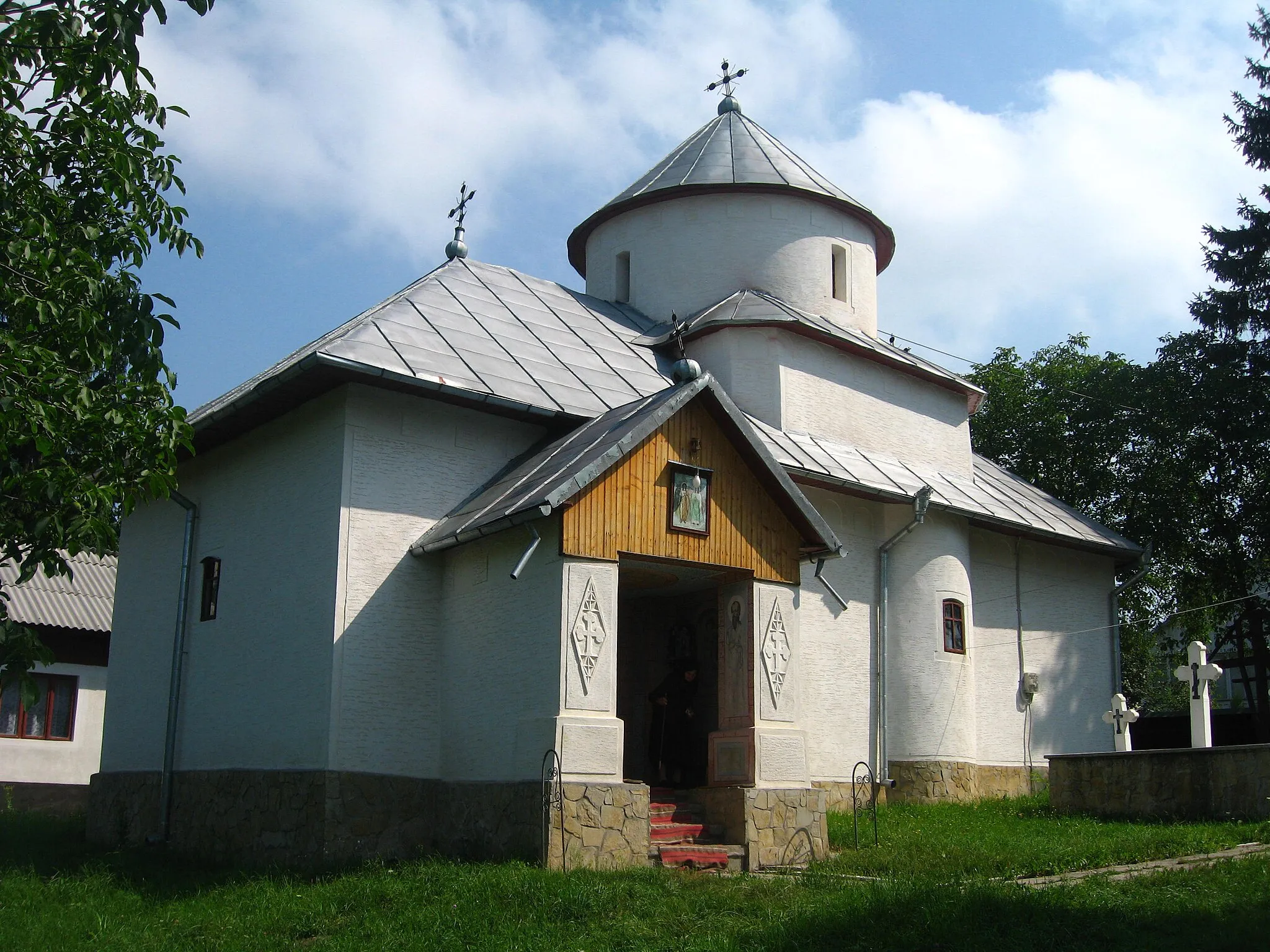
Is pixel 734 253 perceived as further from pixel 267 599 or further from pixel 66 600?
pixel 66 600

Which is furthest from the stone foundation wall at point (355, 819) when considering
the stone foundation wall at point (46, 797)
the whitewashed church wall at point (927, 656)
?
the stone foundation wall at point (46, 797)

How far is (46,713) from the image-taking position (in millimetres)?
22781

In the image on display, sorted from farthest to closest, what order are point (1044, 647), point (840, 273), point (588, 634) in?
point (840, 273) < point (1044, 647) < point (588, 634)

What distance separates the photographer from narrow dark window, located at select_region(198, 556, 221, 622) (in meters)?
15.3

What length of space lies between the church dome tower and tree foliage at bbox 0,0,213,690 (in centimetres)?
1155

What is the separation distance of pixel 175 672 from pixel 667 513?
22.6ft

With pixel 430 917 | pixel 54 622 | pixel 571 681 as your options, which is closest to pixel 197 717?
pixel 571 681

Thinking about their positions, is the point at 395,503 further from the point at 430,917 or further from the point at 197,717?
the point at 430,917

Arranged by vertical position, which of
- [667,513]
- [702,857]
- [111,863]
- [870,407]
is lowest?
[111,863]

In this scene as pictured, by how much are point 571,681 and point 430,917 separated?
2794 mm

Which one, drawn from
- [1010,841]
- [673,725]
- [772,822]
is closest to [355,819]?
[673,725]

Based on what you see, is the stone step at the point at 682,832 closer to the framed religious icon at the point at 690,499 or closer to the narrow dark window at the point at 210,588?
the framed religious icon at the point at 690,499

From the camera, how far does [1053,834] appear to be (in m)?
12.7

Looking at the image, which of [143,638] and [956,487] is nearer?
[143,638]
